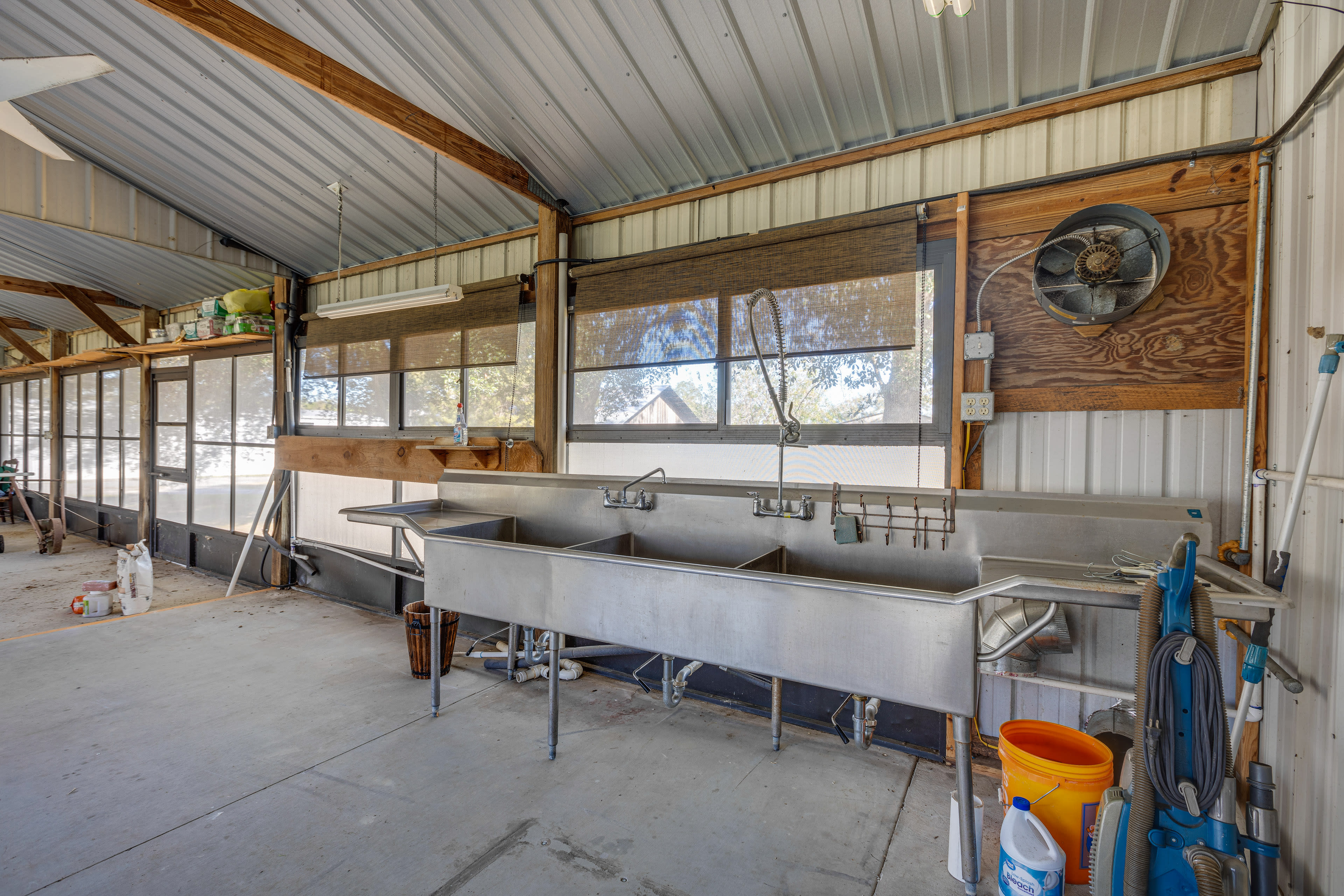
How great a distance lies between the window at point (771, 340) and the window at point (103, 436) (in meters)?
7.36

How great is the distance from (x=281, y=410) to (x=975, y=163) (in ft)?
19.6

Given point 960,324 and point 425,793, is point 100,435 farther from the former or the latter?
point 960,324

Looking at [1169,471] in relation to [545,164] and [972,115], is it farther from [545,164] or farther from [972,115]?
[545,164]

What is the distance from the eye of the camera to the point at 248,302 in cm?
543

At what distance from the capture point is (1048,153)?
2455 mm

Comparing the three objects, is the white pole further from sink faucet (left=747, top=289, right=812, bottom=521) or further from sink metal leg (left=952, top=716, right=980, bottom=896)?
sink metal leg (left=952, top=716, right=980, bottom=896)

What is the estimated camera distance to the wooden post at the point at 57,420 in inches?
336

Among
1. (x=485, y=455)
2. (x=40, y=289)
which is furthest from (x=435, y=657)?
(x=40, y=289)

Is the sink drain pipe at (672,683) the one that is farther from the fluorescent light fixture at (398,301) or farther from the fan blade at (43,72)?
the fan blade at (43,72)

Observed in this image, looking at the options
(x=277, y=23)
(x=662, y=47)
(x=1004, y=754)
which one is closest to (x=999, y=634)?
(x=1004, y=754)

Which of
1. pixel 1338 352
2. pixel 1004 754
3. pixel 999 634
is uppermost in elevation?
pixel 1338 352

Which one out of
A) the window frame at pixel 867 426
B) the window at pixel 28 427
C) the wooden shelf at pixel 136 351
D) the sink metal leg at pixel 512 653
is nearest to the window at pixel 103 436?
the wooden shelf at pixel 136 351

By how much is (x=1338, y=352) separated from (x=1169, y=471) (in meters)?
0.90

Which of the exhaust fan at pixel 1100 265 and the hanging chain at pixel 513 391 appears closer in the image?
the exhaust fan at pixel 1100 265
